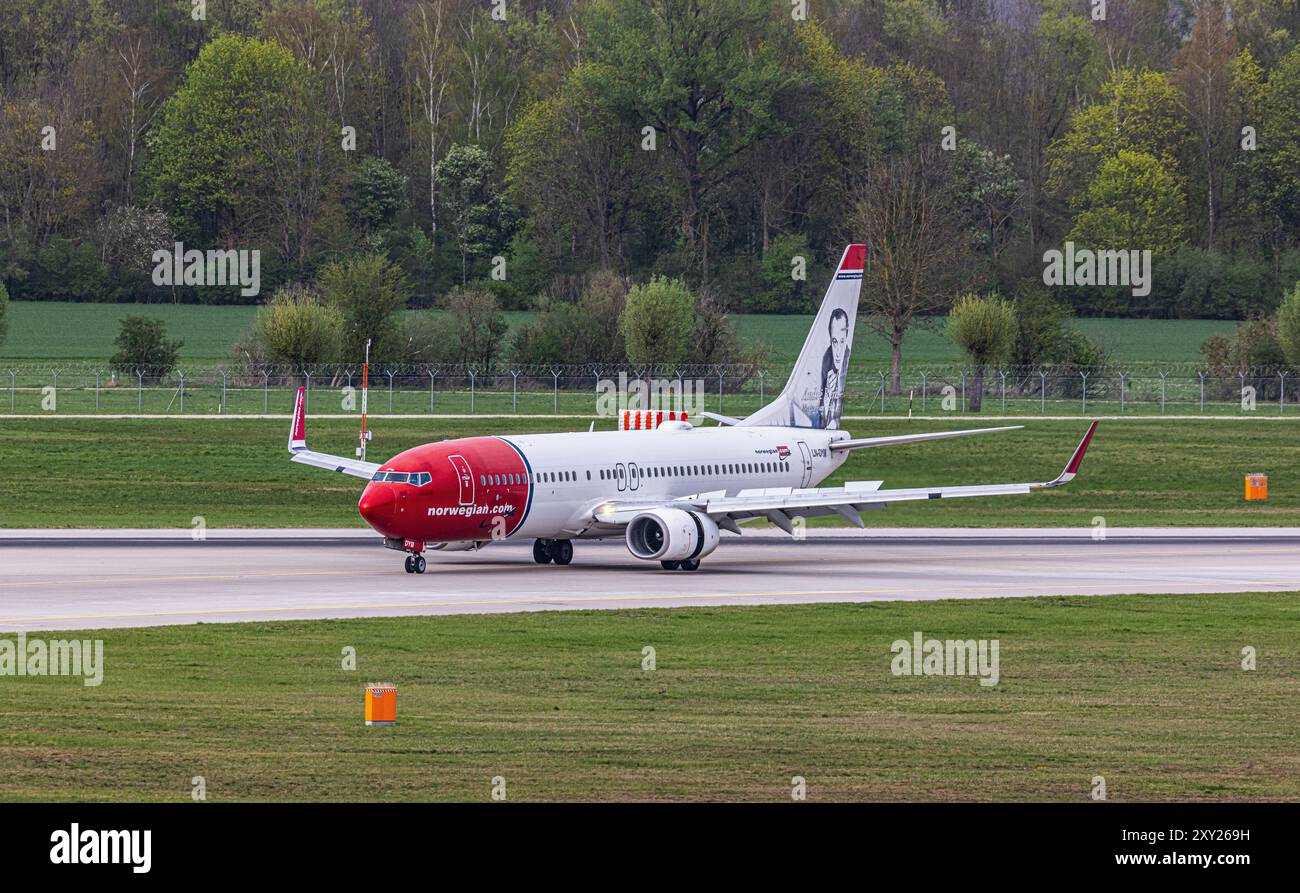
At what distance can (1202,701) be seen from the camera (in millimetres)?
32719

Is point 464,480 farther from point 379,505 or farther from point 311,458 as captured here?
point 311,458

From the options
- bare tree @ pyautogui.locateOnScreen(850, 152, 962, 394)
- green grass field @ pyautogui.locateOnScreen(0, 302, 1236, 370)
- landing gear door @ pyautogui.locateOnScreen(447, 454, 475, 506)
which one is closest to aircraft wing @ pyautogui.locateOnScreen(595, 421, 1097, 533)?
landing gear door @ pyautogui.locateOnScreen(447, 454, 475, 506)

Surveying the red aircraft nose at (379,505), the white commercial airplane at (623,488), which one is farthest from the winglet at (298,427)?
the red aircraft nose at (379,505)

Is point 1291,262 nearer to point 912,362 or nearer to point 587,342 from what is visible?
point 912,362

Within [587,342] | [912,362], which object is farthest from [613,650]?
[912,362]

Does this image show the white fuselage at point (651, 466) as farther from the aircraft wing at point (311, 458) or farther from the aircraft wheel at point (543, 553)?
the aircraft wing at point (311, 458)

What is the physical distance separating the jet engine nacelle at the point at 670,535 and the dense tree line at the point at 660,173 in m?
88.7

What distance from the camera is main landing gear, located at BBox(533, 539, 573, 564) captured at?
2341 inches

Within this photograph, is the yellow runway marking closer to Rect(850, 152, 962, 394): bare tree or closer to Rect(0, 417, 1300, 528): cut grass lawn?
Rect(0, 417, 1300, 528): cut grass lawn

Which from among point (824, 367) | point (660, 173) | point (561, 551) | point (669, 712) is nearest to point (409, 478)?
point (561, 551)

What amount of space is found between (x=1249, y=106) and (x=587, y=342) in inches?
2777

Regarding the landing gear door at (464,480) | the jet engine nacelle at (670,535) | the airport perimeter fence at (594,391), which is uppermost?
the airport perimeter fence at (594,391)

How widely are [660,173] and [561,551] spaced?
4045 inches

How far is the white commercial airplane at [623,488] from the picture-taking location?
54312mm
